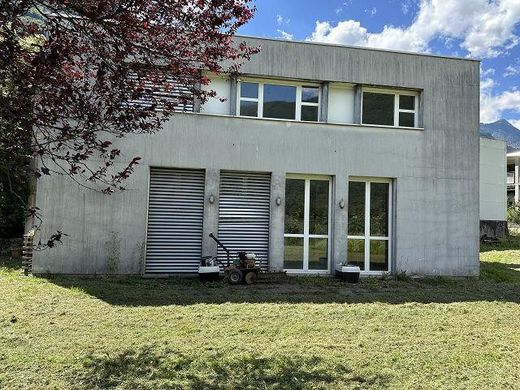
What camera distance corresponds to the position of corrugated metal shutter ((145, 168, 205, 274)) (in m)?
11.9

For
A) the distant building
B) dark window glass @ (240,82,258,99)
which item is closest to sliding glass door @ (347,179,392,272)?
dark window glass @ (240,82,258,99)

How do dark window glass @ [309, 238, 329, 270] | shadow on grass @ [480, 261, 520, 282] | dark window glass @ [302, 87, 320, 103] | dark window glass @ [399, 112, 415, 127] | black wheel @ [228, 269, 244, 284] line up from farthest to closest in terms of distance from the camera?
dark window glass @ [399, 112, 415, 127] < shadow on grass @ [480, 261, 520, 282] < dark window glass @ [302, 87, 320, 103] < dark window glass @ [309, 238, 329, 270] < black wheel @ [228, 269, 244, 284]

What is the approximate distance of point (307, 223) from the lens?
12.6 metres

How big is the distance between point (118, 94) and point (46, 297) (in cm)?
579

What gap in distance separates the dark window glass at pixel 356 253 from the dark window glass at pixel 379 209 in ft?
1.56

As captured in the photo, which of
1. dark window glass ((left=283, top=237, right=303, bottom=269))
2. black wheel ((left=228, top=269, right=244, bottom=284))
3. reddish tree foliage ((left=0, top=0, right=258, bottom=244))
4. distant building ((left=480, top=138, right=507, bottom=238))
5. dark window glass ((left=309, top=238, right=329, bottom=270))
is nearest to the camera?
reddish tree foliage ((left=0, top=0, right=258, bottom=244))

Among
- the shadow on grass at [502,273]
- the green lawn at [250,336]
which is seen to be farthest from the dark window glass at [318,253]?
the shadow on grass at [502,273]

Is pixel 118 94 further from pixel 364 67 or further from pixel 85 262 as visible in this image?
pixel 364 67

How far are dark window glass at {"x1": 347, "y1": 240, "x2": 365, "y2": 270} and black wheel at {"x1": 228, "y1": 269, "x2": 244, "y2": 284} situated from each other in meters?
3.34

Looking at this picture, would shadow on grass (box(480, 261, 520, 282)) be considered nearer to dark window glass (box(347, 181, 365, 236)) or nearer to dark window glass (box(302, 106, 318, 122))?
dark window glass (box(347, 181, 365, 236))

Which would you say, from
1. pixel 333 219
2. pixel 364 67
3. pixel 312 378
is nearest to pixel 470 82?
pixel 364 67

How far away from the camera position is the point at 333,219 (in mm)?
12578

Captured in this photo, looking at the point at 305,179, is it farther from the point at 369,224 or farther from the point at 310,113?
the point at 369,224

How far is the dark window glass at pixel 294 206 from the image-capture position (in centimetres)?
1248
